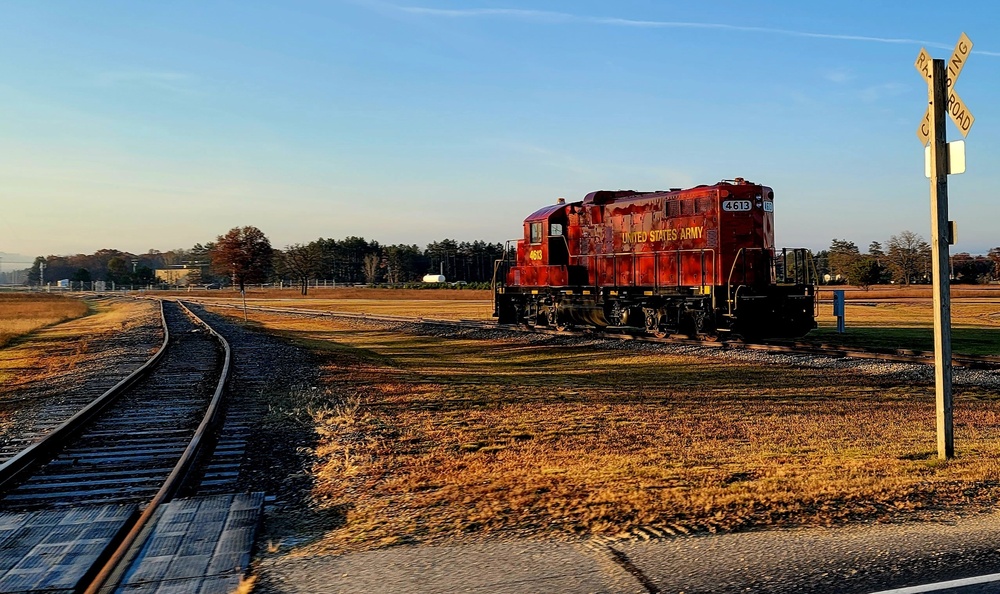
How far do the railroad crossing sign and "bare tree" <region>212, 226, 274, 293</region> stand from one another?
35409 millimetres

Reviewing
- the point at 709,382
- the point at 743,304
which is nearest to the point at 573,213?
the point at 743,304

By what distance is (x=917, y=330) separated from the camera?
89.4ft

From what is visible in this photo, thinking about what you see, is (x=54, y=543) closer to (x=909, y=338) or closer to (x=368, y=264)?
(x=909, y=338)

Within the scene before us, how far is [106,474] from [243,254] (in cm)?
3251

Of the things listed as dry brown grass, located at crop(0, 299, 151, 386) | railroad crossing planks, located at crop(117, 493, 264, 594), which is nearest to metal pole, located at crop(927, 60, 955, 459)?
railroad crossing planks, located at crop(117, 493, 264, 594)

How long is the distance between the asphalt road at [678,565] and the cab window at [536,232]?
878 inches

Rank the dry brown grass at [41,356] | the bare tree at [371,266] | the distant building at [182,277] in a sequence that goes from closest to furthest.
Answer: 1. the dry brown grass at [41,356]
2. the bare tree at [371,266]
3. the distant building at [182,277]

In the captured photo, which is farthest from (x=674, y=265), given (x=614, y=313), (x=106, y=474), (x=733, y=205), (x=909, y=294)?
(x=909, y=294)

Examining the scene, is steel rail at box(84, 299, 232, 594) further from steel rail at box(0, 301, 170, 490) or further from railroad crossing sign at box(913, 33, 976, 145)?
railroad crossing sign at box(913, 33, 976, 145)

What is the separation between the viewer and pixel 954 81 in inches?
300

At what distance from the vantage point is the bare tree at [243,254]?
38906mm

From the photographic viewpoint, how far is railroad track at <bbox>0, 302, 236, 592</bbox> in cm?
512

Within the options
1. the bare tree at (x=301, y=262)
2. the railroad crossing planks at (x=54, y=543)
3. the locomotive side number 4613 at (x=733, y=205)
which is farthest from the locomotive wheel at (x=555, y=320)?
the bare tree at (x=301, y=262)

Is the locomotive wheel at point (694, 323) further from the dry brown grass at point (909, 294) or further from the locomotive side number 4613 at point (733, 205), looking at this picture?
the dry brown grass at point (909, 294)
